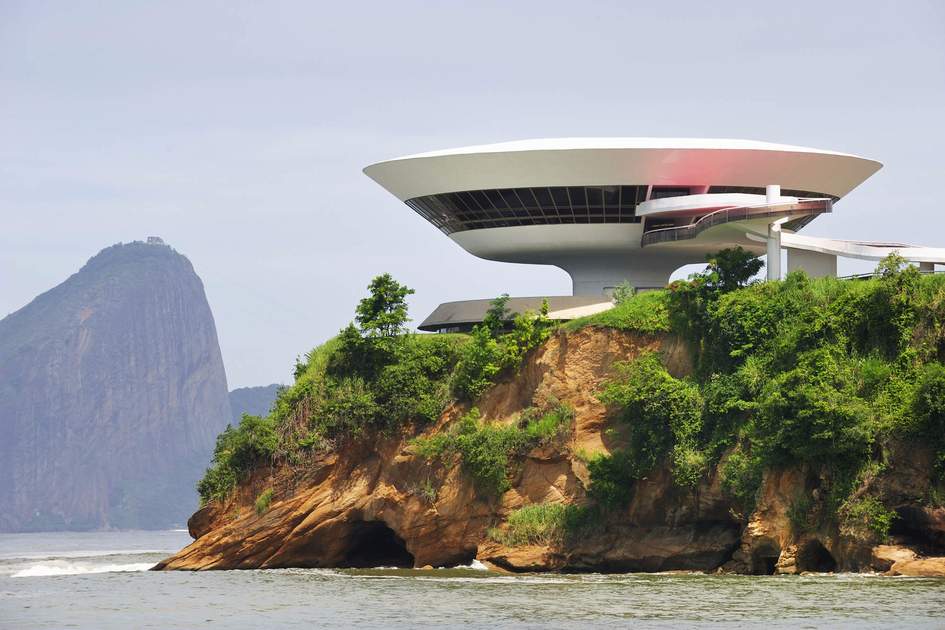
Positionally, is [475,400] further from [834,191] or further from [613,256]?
[834,191]

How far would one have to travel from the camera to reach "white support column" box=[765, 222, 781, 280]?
48075mm

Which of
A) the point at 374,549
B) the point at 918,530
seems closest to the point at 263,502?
the point at 374,549

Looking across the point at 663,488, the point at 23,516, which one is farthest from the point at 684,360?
the point at 23,516

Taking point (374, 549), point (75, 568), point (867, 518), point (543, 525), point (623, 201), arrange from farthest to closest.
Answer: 1. point (75, 568)
2. point (623, 201)
3. point (374, 549)
4. point (543, 525)
5. point (867, 518)

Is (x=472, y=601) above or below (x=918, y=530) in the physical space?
below

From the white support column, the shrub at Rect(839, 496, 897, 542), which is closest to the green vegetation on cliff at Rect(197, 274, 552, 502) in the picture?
the white support column

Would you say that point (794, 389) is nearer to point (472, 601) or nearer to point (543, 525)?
point (543, 525)

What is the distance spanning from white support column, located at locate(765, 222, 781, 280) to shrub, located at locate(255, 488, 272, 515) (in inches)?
626

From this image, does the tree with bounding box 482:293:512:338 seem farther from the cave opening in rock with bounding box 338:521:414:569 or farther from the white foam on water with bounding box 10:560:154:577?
the white foam on water with bounding box 10:560:154:577

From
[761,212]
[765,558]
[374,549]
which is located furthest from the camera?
[374,549]

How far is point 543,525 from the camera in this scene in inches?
1788

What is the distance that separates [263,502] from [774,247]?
654 inches

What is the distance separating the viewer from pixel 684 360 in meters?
46.6

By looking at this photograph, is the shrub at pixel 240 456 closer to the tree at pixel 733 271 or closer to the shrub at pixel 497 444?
the shrub at pixel 497 444
